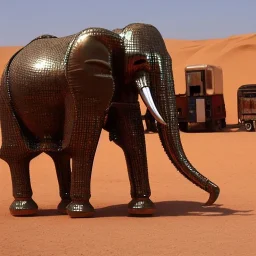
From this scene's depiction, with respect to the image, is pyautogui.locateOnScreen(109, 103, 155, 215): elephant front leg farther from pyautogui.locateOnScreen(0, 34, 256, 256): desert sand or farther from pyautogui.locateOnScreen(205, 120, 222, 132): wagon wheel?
pyautogui.locateOnScreen(205, 120, 222, 132): wagon wheel

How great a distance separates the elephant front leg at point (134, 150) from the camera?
770 centimetres

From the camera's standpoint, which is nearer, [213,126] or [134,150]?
[134,150]

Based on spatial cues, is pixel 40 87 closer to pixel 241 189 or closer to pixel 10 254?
pixel 10 254

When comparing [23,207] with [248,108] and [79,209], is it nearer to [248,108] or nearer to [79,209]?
[79,209]

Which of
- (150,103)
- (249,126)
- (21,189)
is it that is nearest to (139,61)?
(150,103)

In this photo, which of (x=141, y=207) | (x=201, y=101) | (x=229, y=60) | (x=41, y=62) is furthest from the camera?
(x=229, y=60)

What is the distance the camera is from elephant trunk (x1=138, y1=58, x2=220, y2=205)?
7.49 m

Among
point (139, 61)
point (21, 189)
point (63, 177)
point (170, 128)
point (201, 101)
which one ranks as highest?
point (201, 101)

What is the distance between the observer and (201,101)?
2117 centimetres

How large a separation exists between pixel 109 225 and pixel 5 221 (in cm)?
130

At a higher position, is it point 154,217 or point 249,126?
point 249,126

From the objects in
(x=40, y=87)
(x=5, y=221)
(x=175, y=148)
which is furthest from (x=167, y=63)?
(x=5, y=221)

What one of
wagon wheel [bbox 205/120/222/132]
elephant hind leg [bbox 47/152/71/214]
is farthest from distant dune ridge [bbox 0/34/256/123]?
elephant hind leg [bbox 47/152/71/214]

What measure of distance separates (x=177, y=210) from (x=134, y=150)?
1036 mm
